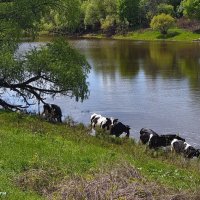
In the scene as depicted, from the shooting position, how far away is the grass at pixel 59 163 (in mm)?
12203

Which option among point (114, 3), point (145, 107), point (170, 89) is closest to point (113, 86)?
point (170, 89)

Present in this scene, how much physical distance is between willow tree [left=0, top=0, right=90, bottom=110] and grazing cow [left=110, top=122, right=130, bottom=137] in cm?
262

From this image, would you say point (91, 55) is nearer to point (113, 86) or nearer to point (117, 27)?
point (113, 86)

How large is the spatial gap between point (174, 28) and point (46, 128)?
104157 millimetres

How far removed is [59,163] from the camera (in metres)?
14.8

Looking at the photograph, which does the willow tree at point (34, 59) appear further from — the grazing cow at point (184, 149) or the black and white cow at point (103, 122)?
the grazing cow at point (184, 149)

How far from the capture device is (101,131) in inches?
1072

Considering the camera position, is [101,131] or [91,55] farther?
[91,55]

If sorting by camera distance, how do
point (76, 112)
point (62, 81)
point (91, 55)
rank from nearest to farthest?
point (62, 81)
point (76, 112)
point (91, 55)

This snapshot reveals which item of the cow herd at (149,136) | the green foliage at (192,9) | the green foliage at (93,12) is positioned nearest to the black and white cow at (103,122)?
the cow herd at (149,136)

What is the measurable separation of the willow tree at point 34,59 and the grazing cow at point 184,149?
21.3 feet

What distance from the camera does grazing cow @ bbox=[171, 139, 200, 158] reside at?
24.5 m

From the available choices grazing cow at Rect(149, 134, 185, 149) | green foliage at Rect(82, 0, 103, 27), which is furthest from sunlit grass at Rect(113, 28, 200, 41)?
grazing cow at Rect(149, 134, 185, 149)

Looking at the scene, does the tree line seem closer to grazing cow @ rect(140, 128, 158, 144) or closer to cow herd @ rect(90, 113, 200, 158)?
cow herd @ rect(90, 113, 200, 158)
